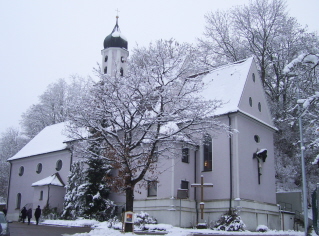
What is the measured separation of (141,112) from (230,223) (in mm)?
9120

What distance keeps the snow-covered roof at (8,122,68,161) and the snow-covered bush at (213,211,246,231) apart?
58.8ft

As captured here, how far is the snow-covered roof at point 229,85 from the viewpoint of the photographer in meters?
26.4

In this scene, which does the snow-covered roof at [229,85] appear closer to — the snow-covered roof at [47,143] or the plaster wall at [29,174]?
the plaster wall at [29,174]

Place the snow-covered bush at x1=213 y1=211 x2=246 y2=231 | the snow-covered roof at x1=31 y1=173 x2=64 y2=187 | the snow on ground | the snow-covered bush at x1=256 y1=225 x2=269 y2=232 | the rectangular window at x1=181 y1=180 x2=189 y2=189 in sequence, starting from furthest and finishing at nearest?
the snow-covered roof at x1=31 y1=173 x2=64 y2=187 < the rectangular window at x1=181 y1=180 x2=189 y2=189 < the snow-covered bush at x1=256 y1=225 x2=269 y2=232 < the snow-covered bush at x1=213 y1=211 x2=246 y2=231 < the snow on ground

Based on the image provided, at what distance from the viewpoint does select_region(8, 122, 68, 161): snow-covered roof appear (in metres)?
37.5

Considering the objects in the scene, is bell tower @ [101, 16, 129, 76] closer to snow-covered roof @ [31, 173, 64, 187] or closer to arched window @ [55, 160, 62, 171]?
arched window @ [55, 160, 62, 171]

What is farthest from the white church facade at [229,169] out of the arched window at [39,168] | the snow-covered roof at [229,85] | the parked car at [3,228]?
the arched window at [39,168]

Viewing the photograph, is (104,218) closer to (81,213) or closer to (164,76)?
(81,213)

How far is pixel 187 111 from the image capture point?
19688 mm

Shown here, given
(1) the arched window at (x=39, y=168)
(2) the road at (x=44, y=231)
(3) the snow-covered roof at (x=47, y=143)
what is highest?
(3) the snow-covered roof at (x=47, y=143)

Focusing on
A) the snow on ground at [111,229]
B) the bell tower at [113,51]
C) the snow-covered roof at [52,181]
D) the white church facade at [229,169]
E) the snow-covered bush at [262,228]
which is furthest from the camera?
the bell tower at [113,51]

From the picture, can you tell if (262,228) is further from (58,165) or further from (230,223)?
(58,165)

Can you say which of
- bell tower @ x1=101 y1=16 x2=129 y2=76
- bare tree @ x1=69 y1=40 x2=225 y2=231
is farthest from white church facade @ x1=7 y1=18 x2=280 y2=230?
bell tower @ x1=101 y1=16 x2=129 y2=76

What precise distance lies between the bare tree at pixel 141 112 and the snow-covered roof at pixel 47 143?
57.1 feet
